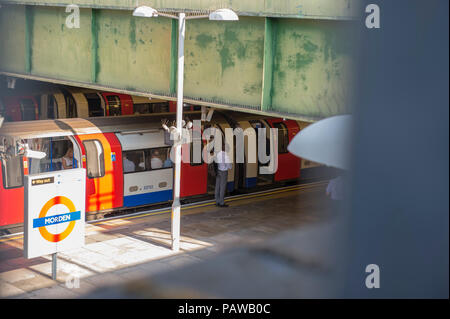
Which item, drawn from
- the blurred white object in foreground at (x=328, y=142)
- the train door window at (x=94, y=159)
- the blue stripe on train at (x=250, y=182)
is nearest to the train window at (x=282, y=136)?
the blue stripe on train at (x=250, y=182)

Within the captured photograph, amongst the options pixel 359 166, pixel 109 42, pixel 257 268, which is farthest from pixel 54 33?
pixel 359 166

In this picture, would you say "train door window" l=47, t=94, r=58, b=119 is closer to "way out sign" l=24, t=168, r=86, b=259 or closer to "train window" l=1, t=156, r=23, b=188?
"train window" l=1, t=156, r=23, b=188

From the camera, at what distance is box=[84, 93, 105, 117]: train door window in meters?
21.6

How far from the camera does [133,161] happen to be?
647 inches

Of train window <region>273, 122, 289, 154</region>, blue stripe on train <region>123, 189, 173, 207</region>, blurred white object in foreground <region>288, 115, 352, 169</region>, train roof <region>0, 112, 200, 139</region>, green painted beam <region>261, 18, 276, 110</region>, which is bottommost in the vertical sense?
blue stripe on train <region>123, 189, 173, 207</region>

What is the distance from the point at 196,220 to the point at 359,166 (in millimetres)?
14111

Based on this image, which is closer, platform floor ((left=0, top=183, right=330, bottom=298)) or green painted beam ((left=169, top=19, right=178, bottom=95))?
platform floor ((left=0, top=183, right=330, bottom=298))

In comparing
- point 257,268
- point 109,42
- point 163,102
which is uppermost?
point 109,42

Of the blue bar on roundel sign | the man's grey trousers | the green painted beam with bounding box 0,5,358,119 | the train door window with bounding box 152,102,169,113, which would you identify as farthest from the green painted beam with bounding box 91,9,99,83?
the train door window with bounding box 152,102,169,113

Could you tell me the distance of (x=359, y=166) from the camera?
206cm

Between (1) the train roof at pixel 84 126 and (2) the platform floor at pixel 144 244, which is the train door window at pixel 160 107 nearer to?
(1) the train roof at pixel 84 126

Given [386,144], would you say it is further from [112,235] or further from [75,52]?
[75,52]

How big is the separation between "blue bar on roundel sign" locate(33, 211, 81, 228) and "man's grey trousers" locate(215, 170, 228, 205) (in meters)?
6.31

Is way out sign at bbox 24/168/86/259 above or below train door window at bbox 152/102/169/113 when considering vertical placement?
below
